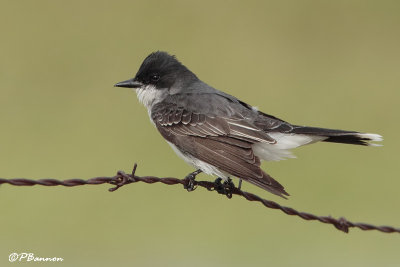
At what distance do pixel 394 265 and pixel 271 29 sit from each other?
9.31m

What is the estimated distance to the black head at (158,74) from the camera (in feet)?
25.2

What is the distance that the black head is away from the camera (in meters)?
7.67

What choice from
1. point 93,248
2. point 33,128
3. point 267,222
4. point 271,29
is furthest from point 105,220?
point 271,29

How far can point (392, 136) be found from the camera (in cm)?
1245

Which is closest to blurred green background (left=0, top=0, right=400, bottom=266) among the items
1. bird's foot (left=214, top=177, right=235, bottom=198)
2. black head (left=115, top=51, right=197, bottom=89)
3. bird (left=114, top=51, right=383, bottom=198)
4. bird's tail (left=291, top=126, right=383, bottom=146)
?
black head (left=115, top=51, right=197, bottom=89)

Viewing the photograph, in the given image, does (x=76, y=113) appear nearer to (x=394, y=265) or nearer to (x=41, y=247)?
(x=41, y=247)

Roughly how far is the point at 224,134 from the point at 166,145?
205 inches

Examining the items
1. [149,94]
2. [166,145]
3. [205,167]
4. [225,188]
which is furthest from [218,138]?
[166,145]

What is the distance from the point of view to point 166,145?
38.6ft

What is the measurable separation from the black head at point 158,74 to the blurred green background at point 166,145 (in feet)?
7.59

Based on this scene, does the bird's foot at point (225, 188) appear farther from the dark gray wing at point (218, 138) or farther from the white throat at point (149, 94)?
the white throat at point (149, 94)

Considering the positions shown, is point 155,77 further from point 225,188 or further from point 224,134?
point 225,188

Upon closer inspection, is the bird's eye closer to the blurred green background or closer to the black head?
the black head

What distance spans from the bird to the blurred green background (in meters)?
2.49
